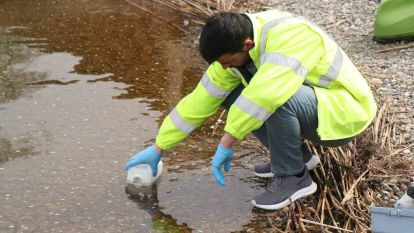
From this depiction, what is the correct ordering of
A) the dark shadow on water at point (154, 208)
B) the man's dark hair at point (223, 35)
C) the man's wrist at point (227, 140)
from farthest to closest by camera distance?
1. the dark shadow on water at point (154, 208)
2. the man's wrist at point (227, 140)
3. the man's dark hair at point (223, 35)

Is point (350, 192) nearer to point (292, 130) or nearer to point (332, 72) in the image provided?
point (292, 130)

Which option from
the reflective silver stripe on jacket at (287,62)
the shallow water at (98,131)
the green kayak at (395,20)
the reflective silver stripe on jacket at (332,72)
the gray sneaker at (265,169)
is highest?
the reflective silver stripe on jacket at (287,62)

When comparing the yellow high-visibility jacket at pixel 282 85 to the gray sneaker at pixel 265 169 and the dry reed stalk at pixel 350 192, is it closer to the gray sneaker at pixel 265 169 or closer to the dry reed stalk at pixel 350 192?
the dry reed stalk at pixel 350 192

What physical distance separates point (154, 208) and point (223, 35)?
3.04ft

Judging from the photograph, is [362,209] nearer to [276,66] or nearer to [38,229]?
[276,66]

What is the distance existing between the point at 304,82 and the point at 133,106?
1.62 m

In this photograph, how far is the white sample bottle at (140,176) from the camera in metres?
3.34

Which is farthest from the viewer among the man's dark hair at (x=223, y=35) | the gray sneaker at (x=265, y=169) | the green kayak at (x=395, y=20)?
the green kayak at (x=395, y=20)

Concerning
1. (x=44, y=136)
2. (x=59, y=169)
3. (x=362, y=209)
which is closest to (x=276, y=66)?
(x=362, y=209)

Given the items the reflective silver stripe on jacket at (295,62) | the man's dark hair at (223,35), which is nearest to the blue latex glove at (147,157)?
the man's dark hair at (223,35)

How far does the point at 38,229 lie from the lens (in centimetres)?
303

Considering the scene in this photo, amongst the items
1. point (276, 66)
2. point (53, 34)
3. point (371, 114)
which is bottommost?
point (53, 34)

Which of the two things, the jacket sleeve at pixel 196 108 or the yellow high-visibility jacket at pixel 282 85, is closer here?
the yellow high-visibility jacket at pixel 282 85

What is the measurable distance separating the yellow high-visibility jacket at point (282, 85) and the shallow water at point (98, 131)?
376 millimetres
